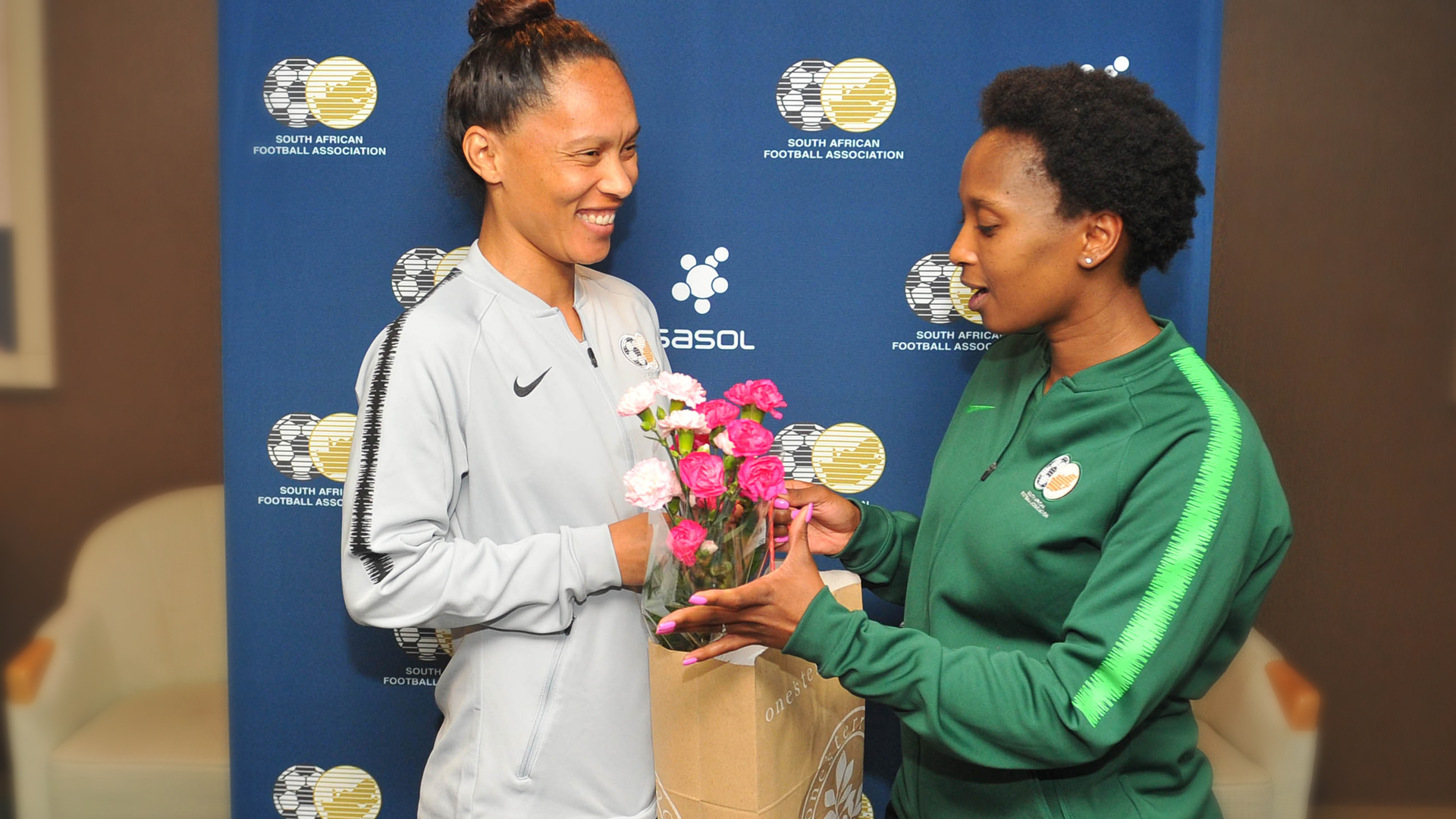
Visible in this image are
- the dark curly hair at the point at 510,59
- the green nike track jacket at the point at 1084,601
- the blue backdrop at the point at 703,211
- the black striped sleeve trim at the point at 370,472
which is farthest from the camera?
the blue backdrop at the point at 703,211

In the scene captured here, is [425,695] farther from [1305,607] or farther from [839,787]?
[1305,607]

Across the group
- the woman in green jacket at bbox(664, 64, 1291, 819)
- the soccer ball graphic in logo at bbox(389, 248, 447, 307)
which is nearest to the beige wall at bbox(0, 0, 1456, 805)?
the soccer ball graphic in logo at bbox(389, 248, 447, 307)

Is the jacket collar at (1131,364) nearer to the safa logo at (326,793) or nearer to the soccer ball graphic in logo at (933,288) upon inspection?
the soccer ball graphic in logo at (933,288)

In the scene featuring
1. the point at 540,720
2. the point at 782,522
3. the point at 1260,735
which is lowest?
the point at 1260,735

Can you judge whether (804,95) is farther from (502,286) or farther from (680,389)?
(680,389)

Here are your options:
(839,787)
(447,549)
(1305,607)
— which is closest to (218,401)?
(447,549)

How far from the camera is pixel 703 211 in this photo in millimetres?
2135

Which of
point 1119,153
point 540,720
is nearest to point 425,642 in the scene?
point 540,720

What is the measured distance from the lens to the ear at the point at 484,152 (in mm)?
1577

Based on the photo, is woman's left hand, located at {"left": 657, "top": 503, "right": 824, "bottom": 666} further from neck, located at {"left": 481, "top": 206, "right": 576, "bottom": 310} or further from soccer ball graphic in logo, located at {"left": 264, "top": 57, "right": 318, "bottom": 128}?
soccer ball graphic in logo, located at {"left": 264, "top": 57, "right": 318, "bottom": 128}

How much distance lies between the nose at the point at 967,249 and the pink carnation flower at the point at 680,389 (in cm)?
44

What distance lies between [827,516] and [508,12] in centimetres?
100

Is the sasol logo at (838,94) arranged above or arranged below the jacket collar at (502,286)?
above

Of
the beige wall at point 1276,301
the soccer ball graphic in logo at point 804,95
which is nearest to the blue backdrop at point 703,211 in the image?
the soccer ball graphic in logo at point 804,95
